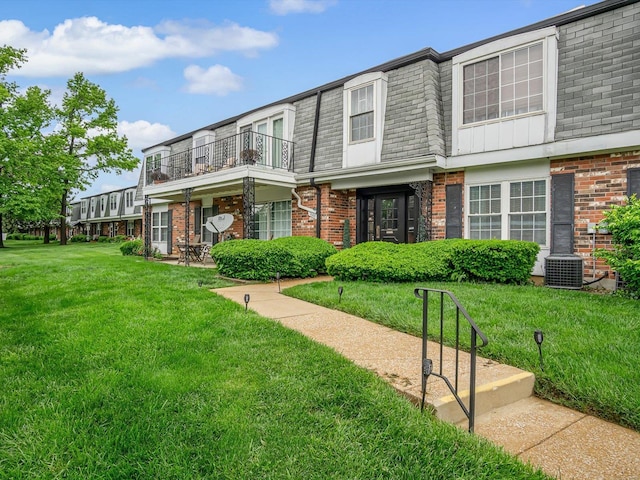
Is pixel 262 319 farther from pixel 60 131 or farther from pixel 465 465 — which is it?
pixel 60 131

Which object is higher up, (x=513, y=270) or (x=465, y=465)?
(x=513, y=270)

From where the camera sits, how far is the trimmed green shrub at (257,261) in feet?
29.2

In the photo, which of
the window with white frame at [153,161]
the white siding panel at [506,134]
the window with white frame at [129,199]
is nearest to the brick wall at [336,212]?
the white siding panel at [506,134]

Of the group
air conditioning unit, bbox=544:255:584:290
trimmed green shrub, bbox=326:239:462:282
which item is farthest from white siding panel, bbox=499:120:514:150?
air conditioning unit, bbox=544:255:584:290

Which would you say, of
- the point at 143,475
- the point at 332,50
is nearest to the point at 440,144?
the point at 332,50

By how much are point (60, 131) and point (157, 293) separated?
26.8 m

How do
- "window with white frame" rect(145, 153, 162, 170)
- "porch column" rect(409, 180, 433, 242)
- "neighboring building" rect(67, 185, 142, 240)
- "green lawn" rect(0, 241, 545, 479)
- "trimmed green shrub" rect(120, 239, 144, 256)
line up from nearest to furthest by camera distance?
"green lawn" rect(0, 241, 545, 479), "porch column" rect(409, 180, 433, 242), "window with white frame" rect(145, 153, 162, 170), "trimmed green shrub" rect(120, 239, 144, 256), "neighboring building" rect(67, 185, 142, 240)

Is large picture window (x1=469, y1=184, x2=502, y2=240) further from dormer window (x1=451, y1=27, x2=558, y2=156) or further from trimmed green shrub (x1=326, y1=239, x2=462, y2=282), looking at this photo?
trimmed green shrub (x1=326, y1=239, x2=462, y2=282)

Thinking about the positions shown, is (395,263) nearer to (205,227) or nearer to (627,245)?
(627,245)

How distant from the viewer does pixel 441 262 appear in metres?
7.96

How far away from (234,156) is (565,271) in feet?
34.8

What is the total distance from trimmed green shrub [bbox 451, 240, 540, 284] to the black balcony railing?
20.7 ft

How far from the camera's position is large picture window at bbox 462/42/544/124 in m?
8.02

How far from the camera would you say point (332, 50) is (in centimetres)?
1241
